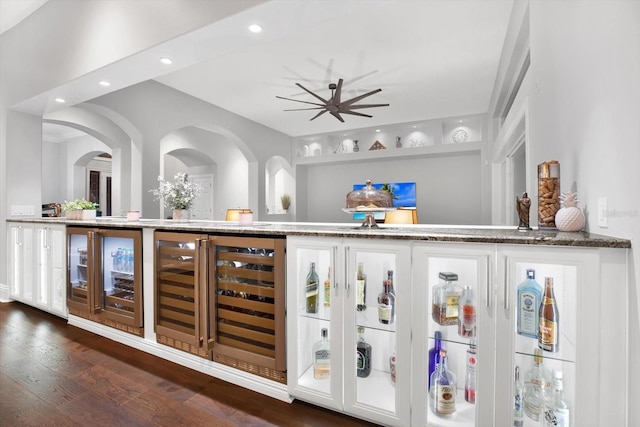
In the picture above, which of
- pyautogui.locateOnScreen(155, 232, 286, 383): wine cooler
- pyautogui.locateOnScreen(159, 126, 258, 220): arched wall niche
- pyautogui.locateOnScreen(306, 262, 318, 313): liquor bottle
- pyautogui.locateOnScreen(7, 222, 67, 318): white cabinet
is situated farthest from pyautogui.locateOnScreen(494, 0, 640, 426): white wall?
pyautogui.locateOnScreen(159, 126, 258, 220): arched wall niche

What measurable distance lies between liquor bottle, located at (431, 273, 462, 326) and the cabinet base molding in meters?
0.93

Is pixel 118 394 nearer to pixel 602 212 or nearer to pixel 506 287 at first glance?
pixel 506 287

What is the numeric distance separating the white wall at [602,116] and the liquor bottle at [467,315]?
0.41m

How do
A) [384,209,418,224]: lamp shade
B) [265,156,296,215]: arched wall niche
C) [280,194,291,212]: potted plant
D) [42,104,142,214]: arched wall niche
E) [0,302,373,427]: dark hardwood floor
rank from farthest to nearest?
[265,156,296,215]: arched wall niche → [280,194,291,212]: potted plant → [42,104,142,214]: arched wall niche → [384,209,418,224]: lamp shade → [0,302,373,427]: dark hardwood floor

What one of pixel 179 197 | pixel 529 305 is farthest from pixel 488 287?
pixel 179 197

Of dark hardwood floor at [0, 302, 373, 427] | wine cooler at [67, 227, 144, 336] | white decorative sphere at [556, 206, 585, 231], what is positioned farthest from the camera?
wine cooler at [67, 227, 144, 336]

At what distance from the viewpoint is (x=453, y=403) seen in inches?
55.6

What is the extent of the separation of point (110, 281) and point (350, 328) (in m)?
2.22

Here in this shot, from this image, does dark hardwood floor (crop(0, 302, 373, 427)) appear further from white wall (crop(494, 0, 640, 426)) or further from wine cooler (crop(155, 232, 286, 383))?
white wall (crop(494, 0, 640, 426))

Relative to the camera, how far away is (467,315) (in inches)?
54.9

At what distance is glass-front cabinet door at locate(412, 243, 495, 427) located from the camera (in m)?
1.34

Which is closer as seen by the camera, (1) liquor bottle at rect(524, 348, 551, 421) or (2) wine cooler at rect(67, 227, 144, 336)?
(1) liquor bottle at rect(524, 348, 551, 421)

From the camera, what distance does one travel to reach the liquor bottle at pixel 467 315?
1.38m

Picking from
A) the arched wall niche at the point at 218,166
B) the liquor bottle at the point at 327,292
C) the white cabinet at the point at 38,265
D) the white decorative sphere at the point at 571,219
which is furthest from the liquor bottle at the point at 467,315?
the arched wall niche at the point at 218,166
